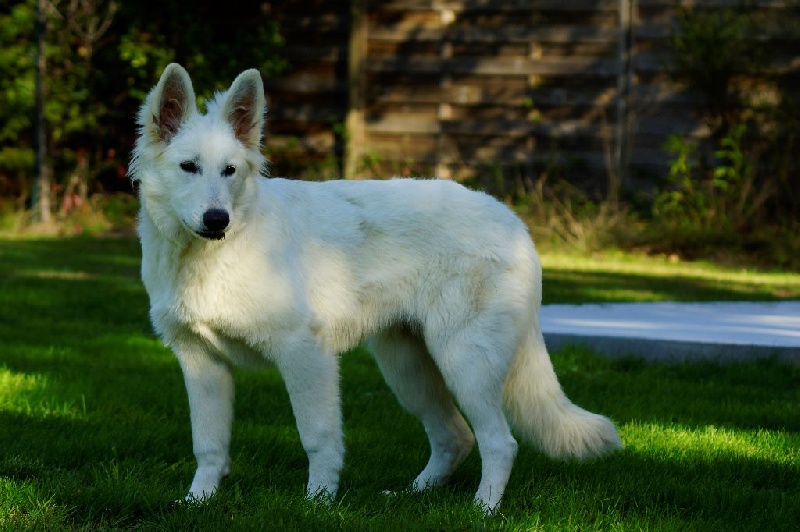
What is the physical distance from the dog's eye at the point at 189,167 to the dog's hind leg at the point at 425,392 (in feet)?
3.07

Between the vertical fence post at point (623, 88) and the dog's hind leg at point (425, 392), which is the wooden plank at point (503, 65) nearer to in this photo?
the vertical fence post at point (623, 88)

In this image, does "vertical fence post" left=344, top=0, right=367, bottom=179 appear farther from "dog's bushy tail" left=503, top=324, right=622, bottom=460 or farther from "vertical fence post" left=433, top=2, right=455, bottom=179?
"dog's bushy tail" left=503, top=324, right=622, bottom=460

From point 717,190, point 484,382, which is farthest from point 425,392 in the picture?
point 717,190

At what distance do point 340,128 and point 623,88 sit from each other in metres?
3.32

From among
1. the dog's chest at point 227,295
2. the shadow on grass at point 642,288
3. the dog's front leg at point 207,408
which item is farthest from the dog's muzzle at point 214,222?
the shadow on grass at point 642,288

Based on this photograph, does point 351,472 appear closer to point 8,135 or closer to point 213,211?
point 213,211

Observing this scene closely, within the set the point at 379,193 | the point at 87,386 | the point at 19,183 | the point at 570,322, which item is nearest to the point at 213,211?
the point at 379,193

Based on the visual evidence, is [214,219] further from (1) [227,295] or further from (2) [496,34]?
(2) [496,34]

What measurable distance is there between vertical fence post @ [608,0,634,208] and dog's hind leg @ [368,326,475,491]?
8.34 m

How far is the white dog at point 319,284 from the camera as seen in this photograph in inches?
141

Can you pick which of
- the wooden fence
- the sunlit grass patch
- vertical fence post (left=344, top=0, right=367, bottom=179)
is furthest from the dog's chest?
vertical fence post (left=344, top=0, right=367, bottom=179)

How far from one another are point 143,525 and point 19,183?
10.9 metres

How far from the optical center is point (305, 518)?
10.6 feet

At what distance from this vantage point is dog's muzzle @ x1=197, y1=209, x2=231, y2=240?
135 inches
